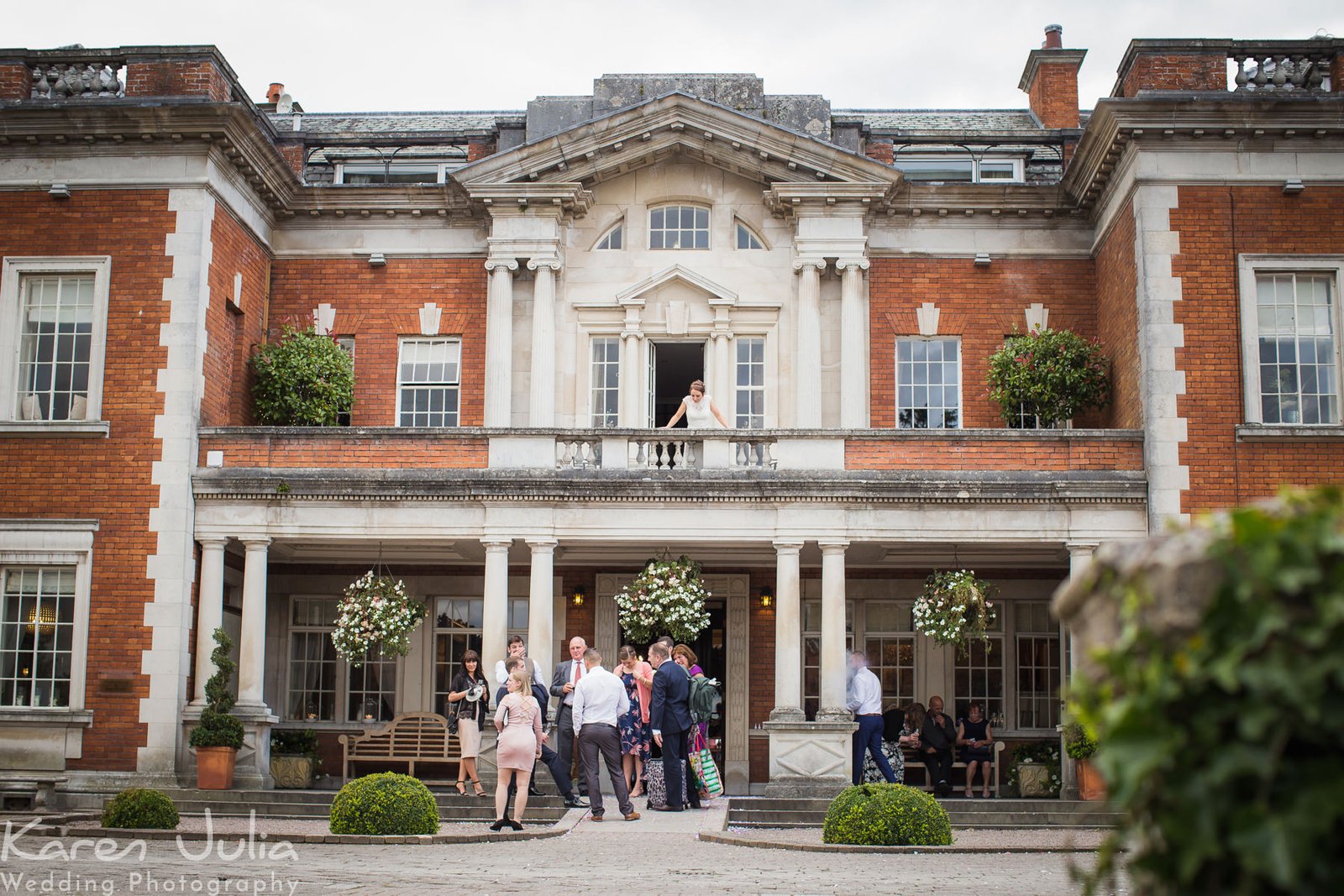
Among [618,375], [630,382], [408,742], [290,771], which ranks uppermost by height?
[618,375]

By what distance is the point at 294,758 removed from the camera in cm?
1939

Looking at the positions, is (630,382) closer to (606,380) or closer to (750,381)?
(606,380)

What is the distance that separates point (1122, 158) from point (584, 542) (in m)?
8.59

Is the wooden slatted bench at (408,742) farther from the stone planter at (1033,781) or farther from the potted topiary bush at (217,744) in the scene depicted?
the stone planter at (1033,781)

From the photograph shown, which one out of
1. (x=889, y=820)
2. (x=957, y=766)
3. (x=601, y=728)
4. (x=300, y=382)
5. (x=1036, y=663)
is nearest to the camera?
(x=889, y=820)

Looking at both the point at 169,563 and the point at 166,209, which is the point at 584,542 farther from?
the point at 166,209

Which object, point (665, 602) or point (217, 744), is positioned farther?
point (665, 602)

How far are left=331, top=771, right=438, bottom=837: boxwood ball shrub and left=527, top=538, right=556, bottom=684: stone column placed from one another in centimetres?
503

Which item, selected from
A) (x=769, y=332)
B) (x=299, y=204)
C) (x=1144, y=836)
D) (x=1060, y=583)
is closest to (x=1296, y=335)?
(x=1060, y=583)

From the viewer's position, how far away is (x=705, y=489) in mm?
18281

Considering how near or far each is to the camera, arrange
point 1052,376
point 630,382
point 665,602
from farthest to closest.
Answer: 1. point 630,382
2. point 1052,376
3. point 665,602

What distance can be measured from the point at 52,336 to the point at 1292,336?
1576 centimetres

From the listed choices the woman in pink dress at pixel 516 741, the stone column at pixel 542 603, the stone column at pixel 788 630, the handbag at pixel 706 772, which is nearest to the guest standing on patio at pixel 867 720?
the stone column at pixel 788 630

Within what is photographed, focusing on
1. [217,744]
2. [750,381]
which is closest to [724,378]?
[750,381]
